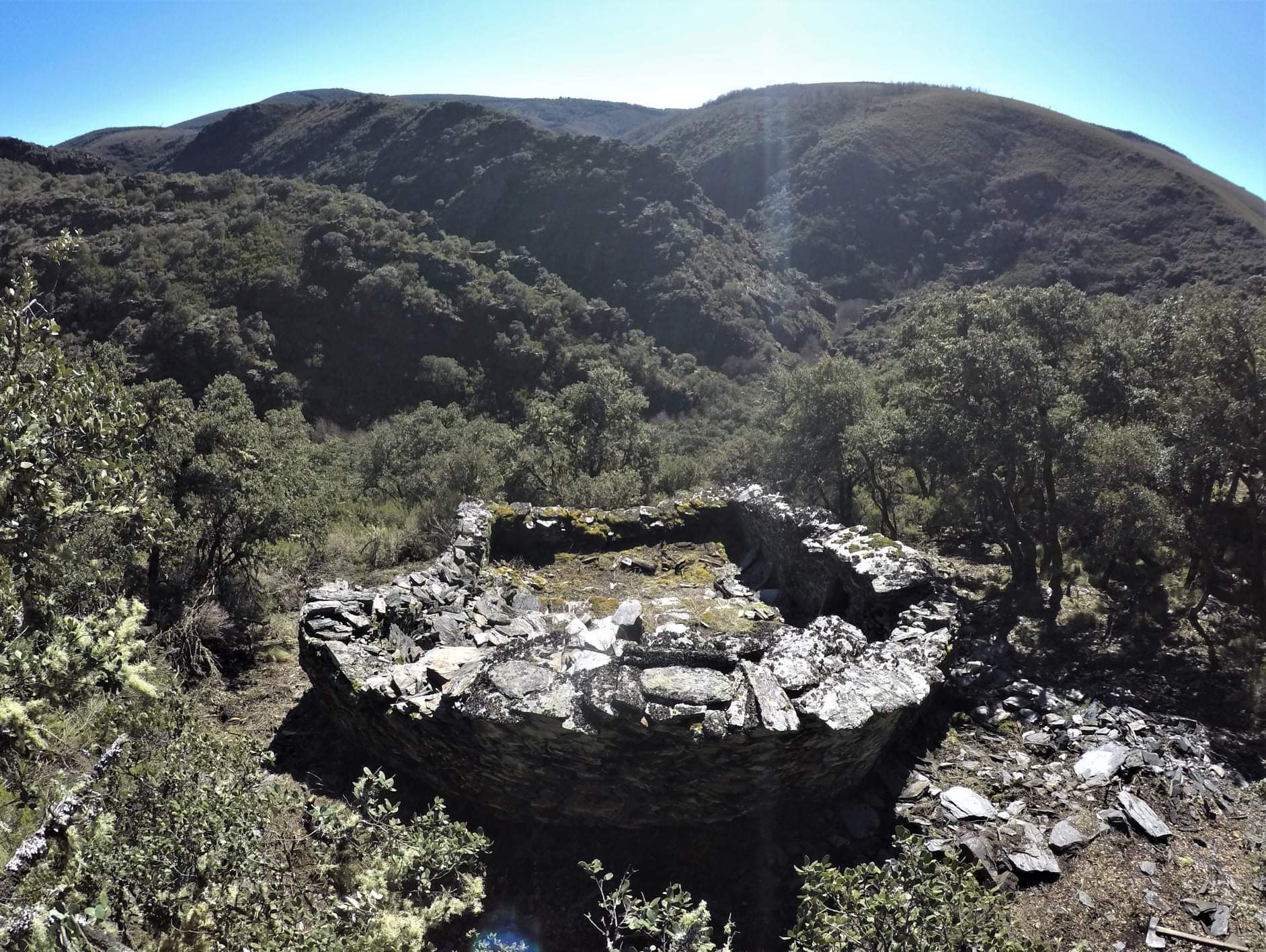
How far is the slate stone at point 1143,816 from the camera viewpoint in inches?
200

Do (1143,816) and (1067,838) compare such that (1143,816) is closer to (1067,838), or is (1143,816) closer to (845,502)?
(1067,838)

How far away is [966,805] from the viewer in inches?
217

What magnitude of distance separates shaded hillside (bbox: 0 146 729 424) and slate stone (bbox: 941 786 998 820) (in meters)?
33.0

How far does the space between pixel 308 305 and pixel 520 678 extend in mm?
39127

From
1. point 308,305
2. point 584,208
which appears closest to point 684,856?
point 308,305

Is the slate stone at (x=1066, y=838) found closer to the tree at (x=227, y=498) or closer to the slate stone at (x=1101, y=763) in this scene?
the slate stone at (x=1101, y=763)

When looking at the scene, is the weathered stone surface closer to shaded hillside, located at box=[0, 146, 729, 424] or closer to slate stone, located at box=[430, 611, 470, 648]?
slate stone, located at box=[430, 611, 470, 648]

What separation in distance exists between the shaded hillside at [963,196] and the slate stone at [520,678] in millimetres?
49433

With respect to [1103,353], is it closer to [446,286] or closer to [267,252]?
[446,286]

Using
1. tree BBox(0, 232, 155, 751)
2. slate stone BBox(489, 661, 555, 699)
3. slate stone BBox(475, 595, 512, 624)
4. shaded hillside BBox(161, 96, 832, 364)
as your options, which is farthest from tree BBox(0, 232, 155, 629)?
shaded hillside BBox(161, 96, 832, 364)

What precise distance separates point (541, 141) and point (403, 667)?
6621cm

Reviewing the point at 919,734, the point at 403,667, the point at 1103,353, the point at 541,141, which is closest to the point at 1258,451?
the point at 1103,353

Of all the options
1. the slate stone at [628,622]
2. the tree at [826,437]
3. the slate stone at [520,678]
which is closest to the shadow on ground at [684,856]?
the slate stone at [520,678]

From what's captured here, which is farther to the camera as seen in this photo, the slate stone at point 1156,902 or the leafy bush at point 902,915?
the slate stone at point 1156,902
